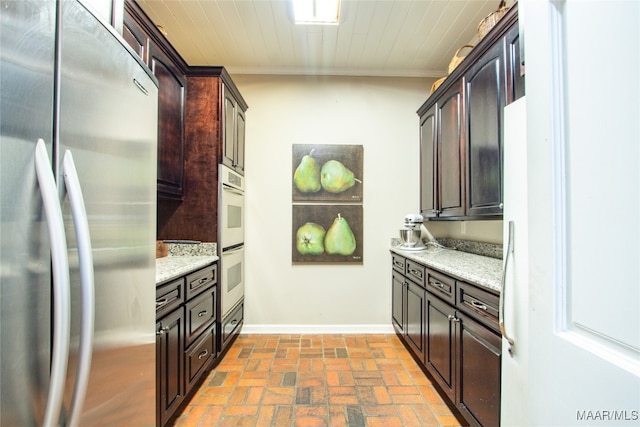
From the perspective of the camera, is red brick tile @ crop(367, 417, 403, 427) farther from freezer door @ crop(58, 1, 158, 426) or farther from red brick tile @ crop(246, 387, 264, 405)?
freezer door @ crop(58, 1, 158, 426)

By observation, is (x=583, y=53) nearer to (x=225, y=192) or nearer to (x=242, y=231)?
(x=225, y=192)

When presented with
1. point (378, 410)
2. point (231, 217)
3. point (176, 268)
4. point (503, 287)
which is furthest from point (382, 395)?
point (231, 217)

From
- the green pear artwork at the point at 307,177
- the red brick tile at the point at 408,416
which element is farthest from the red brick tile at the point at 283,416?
the green pear artwork at the point at 307,177

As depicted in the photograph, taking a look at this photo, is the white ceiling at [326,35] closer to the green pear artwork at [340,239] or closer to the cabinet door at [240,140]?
the cabinet door at [240,140]

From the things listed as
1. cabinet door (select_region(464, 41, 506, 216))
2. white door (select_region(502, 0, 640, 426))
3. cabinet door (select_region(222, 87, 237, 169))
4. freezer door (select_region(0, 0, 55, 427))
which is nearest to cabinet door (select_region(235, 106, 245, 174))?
cabinet door (select_region(222, 87, 237, 169))

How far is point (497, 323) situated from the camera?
127cm

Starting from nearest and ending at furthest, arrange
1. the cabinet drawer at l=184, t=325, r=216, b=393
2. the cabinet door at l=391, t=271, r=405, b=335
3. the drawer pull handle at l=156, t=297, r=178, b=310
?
the drawer pull handle at l=156, t=297, r=178, b=310 < the cabinet drawer at l=184, t=325, r=216, b=393 < the cabinet door at l=391, t=271, r=405, b=335

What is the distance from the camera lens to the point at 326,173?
3045mm

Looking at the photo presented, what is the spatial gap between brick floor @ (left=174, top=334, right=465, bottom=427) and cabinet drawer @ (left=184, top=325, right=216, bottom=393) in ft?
0.59

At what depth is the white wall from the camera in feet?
9.96

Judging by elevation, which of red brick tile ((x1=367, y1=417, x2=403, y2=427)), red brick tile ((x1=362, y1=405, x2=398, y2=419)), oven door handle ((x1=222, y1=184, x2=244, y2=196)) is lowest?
red brick tile ((x1=367, y1=417, x2=403, y2=427))

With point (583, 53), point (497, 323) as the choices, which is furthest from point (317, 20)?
point (497, 323)

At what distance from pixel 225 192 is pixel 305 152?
3.51 ft

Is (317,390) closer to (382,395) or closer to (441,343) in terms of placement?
(382,395)
